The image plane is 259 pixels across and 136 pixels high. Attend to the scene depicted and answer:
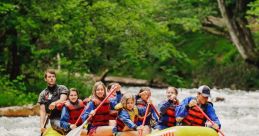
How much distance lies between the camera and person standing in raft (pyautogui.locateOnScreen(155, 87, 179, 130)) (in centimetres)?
863

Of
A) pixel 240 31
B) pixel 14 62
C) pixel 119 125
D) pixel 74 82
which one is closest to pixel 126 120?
pixel 119 125

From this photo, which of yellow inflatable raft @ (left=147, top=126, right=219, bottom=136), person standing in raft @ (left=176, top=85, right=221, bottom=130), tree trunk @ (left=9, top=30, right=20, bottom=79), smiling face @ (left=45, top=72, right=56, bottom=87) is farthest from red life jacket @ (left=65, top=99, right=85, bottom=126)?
tree trunk @ (left=9, top=30, right=20, bottom=79)

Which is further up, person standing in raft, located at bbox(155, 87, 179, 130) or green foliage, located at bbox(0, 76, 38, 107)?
person standing in raft, located at bbox(155, 87, 179, 130)

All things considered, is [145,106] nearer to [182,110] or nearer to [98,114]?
[98,114]

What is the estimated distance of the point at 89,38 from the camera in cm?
1759

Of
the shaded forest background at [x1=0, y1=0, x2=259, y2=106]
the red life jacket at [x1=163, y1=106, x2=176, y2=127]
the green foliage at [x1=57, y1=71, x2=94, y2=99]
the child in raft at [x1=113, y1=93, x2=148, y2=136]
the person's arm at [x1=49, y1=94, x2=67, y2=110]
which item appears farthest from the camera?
the green foliage at [x1=57, y1=71, x2=94, y2=99]

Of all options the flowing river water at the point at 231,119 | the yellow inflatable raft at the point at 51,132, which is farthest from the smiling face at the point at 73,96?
the flowing river water at the point at 231,119

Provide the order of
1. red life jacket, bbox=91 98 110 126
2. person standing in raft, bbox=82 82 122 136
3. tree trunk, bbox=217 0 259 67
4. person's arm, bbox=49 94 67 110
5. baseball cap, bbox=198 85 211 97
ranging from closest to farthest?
baseball cap, bbox=198 85 211 97 < person's arm, bbox=49 94 67 110 < person standing in raft, bbox=82 82 122 136 < red life jacket, bbox=91 98 110 126 < tree trunk, bbox=217 0 259 67

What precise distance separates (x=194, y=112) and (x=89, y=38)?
9.61 m

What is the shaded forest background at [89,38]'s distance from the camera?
53.5 feet

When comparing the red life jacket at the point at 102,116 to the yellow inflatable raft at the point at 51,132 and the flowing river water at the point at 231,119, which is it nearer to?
the yellow inflatable raft at the point at 51,132

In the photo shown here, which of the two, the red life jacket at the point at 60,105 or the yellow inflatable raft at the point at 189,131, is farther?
the red life jacket at the point at 60,105

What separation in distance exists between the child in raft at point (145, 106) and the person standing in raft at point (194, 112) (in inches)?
30.8

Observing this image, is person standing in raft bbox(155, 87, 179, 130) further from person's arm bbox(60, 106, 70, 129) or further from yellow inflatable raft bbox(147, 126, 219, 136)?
person's arm bbox(60, 106, 70, 129)
